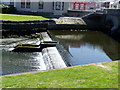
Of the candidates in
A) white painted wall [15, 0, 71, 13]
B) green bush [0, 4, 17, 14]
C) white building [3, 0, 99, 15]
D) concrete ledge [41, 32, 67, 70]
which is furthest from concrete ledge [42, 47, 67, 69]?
white painted wall [15, 0, 71, 13]

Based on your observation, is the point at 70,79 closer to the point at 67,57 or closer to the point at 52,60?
the point at 52,60

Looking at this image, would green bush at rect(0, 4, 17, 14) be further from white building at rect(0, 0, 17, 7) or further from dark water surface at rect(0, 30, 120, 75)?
dark water surface at rect(0, 30, 120, 75)

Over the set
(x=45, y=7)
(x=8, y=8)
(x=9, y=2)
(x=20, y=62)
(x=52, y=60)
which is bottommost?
(x=20, y=62)

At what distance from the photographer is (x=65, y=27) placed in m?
49.7

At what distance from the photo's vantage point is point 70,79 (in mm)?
12695

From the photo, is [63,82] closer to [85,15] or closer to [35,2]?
[85,15]

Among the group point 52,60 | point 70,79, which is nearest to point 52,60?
point 52,60

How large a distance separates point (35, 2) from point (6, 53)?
121 feet

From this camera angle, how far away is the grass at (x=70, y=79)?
11.5 m

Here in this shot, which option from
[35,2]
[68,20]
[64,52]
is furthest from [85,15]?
[64,52]

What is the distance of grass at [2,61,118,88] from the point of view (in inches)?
454

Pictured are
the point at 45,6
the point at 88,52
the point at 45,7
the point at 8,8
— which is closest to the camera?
the point at 88,52

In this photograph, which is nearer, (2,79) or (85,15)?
(2,79)

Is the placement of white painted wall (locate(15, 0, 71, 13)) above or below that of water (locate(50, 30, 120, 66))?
above
